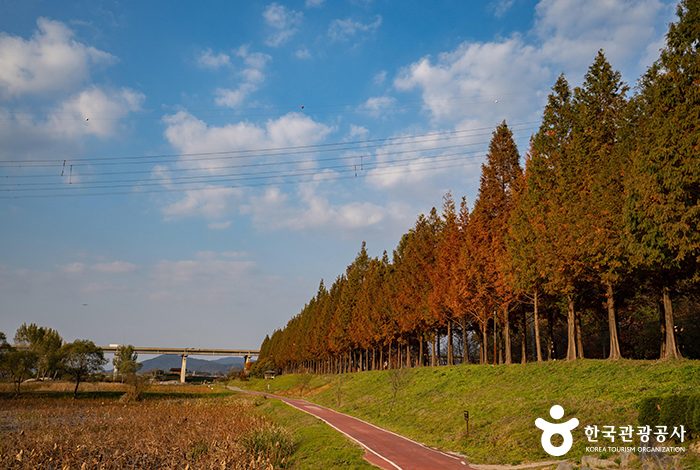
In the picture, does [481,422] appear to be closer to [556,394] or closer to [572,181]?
[556,394]

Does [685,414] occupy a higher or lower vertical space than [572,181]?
lower

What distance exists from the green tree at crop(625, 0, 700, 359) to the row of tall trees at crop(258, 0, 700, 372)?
0.05 m

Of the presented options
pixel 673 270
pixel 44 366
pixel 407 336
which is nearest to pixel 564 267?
pixel 673 270

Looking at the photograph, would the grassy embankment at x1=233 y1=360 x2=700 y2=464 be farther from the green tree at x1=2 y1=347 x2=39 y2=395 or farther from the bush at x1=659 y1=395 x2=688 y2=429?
the green tree at x1=2 y1=347 x2=39 y2=395

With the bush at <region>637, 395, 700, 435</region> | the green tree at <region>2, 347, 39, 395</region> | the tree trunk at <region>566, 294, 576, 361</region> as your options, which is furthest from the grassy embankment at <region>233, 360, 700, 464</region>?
the green tree at <region>2, 347, 39, 395</region>

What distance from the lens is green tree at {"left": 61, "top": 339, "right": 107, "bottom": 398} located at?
1973 inches

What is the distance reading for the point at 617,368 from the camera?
2045cm

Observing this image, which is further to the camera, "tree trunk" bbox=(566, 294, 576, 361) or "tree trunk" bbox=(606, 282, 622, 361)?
"tree trunk" bbox=(566, 294, 576, 361)

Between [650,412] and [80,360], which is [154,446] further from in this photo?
[80,360]

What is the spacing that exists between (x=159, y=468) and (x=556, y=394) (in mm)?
17148

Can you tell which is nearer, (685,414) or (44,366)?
(685,414)

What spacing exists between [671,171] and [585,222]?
5311mm

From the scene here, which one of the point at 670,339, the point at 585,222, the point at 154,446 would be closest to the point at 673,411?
the point at 670,339

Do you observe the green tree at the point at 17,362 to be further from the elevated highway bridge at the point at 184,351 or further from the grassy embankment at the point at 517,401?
the elevated highway bridge at the point at 184,351
